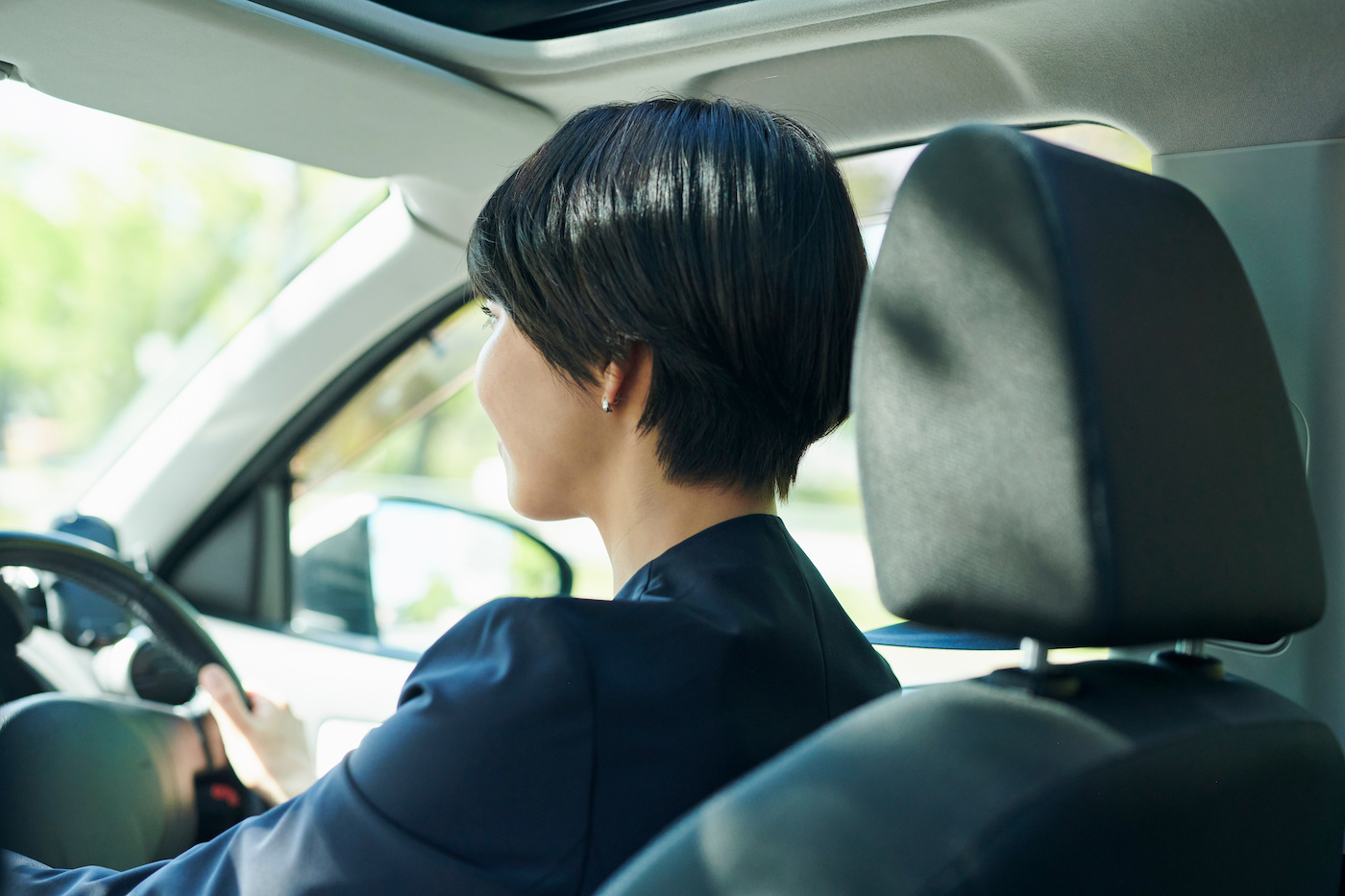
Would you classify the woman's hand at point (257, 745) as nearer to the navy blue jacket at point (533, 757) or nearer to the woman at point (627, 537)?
the woman at point (627, 537)


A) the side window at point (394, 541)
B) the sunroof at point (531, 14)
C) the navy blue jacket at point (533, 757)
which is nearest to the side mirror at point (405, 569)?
the side window at point (394, 541)

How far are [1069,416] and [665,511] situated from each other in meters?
0.57

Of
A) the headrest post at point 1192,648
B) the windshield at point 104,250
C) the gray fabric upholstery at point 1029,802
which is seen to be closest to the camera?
the gray fabric upholstery at point 1029,802

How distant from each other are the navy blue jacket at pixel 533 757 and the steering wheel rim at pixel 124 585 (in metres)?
0.82

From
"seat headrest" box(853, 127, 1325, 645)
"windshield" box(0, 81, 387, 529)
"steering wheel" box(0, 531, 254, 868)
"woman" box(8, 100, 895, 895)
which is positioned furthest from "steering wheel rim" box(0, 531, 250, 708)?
"windshield" box(0, 81, 387, 529)

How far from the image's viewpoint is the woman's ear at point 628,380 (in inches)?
45.2

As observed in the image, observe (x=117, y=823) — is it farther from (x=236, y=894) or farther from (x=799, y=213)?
(x=799, y=213)

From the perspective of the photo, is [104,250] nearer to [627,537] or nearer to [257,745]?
[257,745]

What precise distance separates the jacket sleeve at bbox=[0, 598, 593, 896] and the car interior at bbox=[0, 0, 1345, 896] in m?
0.14

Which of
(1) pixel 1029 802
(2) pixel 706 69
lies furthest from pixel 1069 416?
(2) pixel 706 69

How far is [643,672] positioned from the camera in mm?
947

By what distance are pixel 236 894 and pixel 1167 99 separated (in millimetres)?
1430

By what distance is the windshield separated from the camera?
45.5 feet

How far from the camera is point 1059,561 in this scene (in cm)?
69
